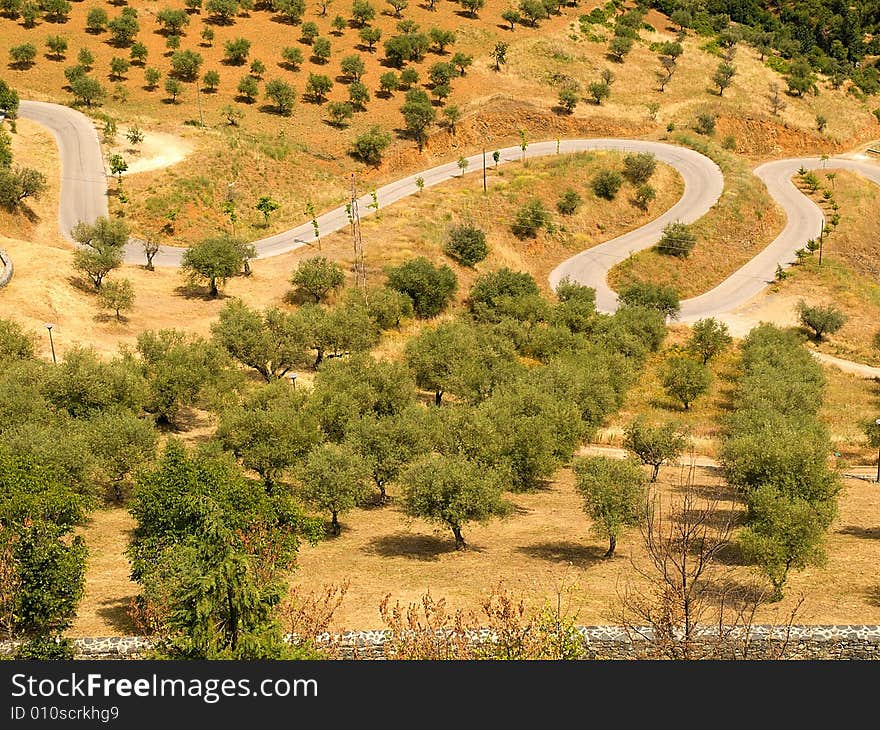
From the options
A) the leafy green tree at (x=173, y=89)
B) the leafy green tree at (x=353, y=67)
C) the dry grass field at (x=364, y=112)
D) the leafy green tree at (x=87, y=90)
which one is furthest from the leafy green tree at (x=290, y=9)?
the leafy green tree at (x=87, y=90)


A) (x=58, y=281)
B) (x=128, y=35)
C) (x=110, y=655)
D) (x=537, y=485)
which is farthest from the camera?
(x=128, y=35)

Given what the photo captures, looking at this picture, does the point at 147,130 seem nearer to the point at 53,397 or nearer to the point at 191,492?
the point at 53,397

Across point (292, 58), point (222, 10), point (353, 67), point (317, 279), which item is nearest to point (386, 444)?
point (317, 279)

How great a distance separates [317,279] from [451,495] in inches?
1660

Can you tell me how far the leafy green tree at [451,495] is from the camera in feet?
140

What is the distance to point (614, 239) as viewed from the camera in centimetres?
10850

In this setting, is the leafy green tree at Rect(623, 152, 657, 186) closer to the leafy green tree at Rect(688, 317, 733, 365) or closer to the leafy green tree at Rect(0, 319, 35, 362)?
the leafy green tree at Rect(688, 317, 733, 365)

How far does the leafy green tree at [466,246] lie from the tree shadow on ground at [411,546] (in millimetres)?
51394

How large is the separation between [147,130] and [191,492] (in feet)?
277

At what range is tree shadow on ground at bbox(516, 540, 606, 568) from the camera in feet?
139

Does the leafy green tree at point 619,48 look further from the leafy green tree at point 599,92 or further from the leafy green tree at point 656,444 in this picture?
the leafy green tree at point 656,444

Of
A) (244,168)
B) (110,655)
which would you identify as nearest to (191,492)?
(110,655)

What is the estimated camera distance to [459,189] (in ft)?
354

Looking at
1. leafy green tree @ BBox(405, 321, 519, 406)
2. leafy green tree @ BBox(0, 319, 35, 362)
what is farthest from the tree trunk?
leafy green tree @ BBox(0, 319, 35, 362)
